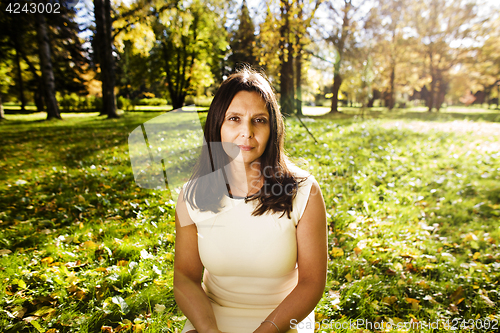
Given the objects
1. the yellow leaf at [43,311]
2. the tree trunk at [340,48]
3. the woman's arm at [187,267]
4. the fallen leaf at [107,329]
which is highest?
the tree trunk at [340,48]

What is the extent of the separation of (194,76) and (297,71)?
17.0m

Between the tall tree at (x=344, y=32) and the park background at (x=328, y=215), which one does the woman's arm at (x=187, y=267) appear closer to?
the park background at (x=328, y=215)

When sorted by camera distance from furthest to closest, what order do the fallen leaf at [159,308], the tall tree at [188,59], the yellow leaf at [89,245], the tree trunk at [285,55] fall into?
the tall tree at [188,59]
the tree trunk at [285,55]
the yellow leaf at [89,245]
the fallen leaf at [159,308]

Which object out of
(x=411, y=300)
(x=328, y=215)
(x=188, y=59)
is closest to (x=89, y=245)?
(x=328, y=215)

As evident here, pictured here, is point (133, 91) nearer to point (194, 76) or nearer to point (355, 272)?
point (194, 76)

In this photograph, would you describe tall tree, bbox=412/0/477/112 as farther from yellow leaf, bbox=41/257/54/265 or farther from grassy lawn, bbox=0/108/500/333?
yellow leaf, bbox=41/257/54/265

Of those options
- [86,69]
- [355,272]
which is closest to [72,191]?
[355,272]

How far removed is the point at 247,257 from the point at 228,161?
0.60 meters

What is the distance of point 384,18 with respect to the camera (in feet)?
44.5

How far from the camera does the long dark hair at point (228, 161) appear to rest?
1497mm

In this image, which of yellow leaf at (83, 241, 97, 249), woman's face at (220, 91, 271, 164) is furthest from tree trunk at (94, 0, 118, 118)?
woman's face at (220, 91, 271, 164)

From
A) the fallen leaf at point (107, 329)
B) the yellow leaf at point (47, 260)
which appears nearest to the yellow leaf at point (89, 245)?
the yellow leaf at point (47, 260)

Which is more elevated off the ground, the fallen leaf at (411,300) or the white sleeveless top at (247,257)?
the white sleeveless top at (247,257)

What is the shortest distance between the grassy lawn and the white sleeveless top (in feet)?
2.47
